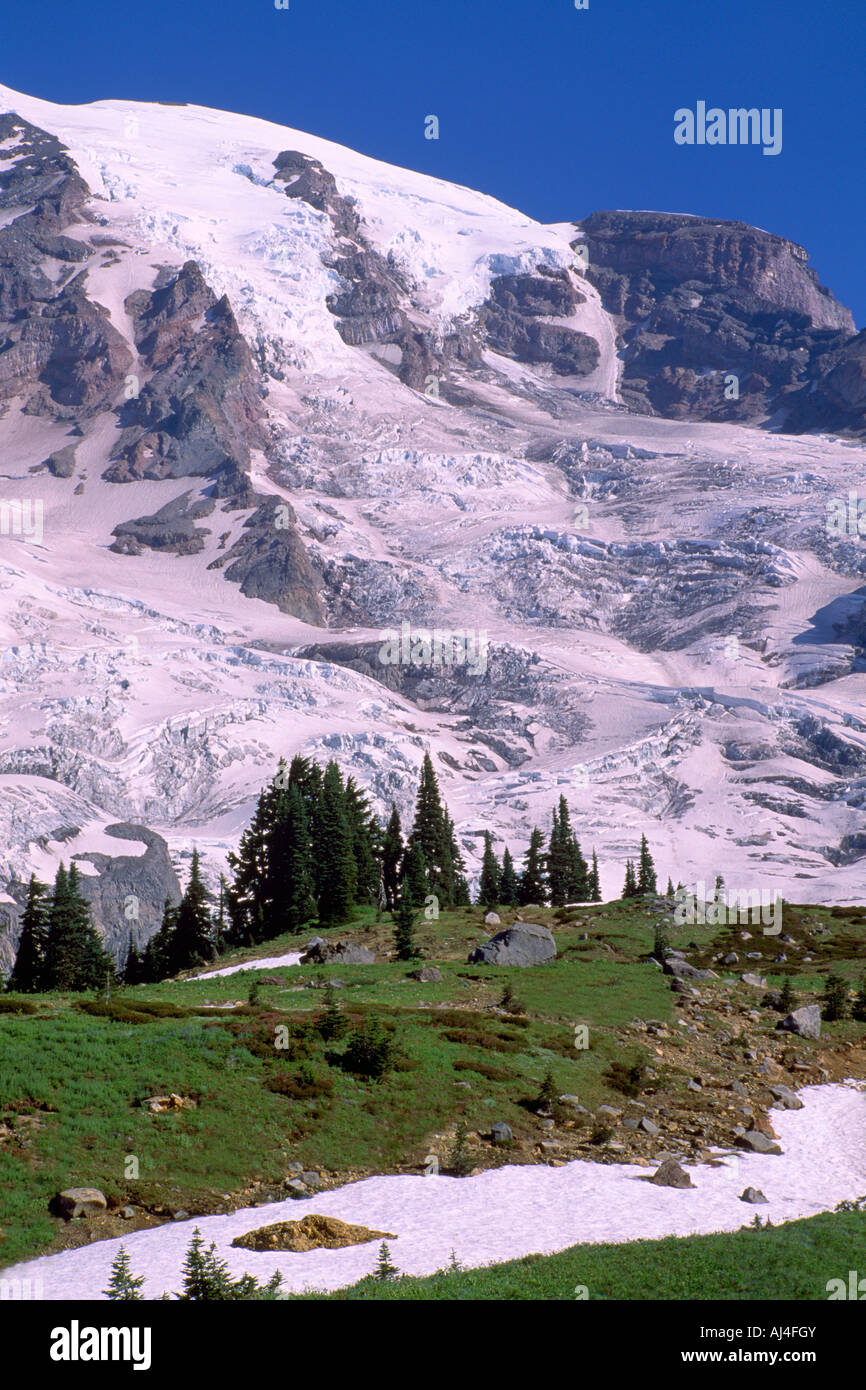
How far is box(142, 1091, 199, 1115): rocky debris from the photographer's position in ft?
87.4

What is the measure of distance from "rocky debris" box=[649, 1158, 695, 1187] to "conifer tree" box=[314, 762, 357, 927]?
48276 millimetres

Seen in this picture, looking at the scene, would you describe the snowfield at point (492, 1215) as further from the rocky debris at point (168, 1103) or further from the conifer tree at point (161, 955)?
the conifer tree at point (161, 955)

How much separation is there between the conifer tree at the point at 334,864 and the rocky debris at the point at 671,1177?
158 ft

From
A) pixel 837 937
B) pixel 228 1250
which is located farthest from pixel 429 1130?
pixel 837 937

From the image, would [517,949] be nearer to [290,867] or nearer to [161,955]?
[290,867]

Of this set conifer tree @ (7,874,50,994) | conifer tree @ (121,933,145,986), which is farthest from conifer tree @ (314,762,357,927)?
conifer tree @ (7,874,50,994)

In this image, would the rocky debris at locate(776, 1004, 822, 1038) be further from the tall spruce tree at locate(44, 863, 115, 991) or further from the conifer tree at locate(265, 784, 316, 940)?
the conifer tree at locate(265, 784, 316, 940)

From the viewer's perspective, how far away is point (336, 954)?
56719 mm

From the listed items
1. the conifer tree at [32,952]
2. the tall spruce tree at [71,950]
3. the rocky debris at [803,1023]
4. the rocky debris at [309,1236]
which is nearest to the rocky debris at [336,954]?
the tall spruce tree at [71,950]

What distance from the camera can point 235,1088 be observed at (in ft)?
93.9

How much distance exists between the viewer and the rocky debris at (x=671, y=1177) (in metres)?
27.5
